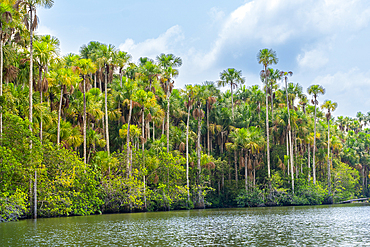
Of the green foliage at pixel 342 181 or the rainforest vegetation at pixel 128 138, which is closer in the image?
the rainforest vegetation at pixel 128 138

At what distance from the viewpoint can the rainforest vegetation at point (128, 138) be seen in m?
29.7

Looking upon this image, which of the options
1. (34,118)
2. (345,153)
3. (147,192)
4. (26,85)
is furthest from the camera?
(345,153)

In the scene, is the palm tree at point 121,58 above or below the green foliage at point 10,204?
above

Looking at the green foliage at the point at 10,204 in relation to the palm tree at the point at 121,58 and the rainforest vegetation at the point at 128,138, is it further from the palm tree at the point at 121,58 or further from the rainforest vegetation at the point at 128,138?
the palm tree at the point at 121,58

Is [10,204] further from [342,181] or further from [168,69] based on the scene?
[342,181]

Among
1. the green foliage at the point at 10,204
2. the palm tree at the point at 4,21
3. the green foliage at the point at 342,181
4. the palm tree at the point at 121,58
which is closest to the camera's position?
the green foliage at the point at 10,204

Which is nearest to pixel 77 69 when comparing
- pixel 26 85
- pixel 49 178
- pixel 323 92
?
pixel 26 85

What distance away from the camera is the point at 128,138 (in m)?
40.9

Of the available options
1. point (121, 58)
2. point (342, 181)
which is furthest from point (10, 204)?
point (342, 181)

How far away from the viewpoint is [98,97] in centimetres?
4219

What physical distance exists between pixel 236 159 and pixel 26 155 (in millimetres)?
36535

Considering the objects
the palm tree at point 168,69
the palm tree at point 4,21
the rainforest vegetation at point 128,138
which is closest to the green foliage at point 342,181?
the rainforest vegetation at point 128,138

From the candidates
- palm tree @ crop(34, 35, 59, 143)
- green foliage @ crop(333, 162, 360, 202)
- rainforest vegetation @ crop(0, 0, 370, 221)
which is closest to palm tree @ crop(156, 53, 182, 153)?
rainforest vegetation @ crop(0, 0, 370, 221)

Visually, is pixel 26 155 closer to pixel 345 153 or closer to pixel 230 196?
pixel 230 196
